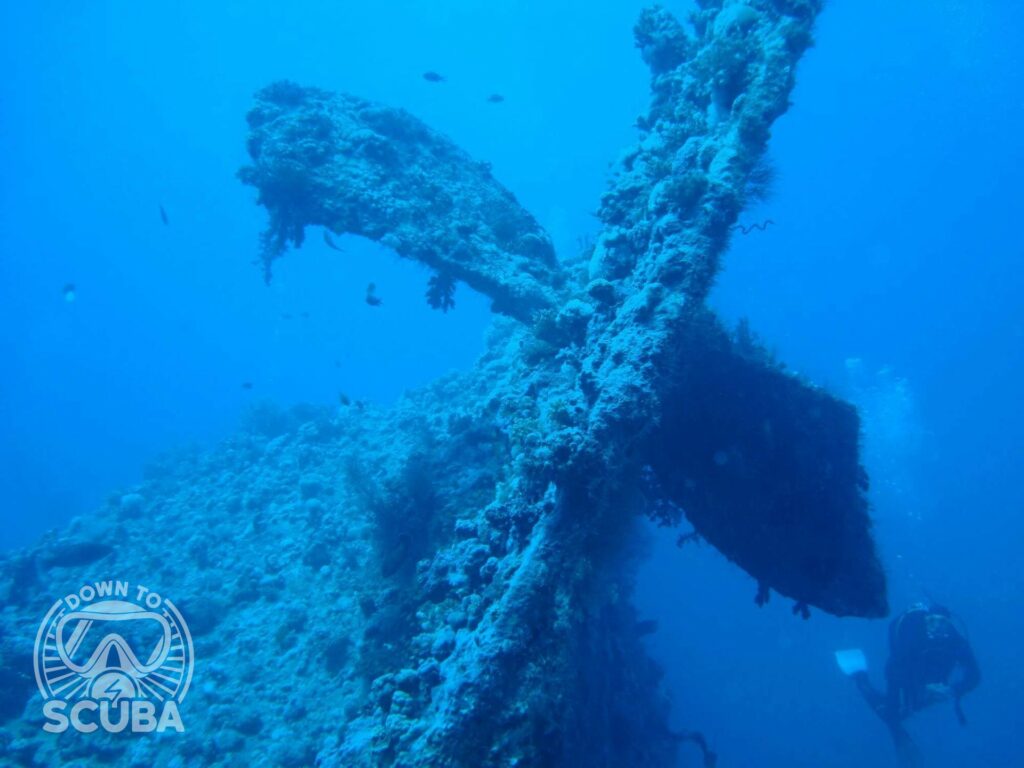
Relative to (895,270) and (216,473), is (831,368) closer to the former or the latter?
(895,270)

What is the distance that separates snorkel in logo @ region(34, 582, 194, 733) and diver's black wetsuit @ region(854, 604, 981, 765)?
15.1 metres

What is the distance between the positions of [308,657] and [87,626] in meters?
4.60

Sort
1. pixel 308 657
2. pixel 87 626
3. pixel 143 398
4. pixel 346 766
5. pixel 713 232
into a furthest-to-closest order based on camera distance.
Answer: pixel 143 398 → pixel 87 626 → pixel 308 657 → pixel 713 232 → pixel 346 766

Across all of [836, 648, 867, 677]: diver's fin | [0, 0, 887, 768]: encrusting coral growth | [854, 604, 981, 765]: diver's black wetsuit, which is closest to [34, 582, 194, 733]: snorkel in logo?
[0, 0, 887, 768]: encrusting coral growth

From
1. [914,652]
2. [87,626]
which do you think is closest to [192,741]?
[87,626]

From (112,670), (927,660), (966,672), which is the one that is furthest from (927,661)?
(112,670)

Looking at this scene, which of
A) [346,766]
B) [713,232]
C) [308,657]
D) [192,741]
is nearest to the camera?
[346,766]

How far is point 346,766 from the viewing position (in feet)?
13.4

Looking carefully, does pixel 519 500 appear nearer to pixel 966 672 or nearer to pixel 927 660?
pixel 927 660

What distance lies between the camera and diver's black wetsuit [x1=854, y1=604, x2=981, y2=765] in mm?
12805

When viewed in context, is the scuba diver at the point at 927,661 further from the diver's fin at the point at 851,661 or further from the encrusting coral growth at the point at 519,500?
the encrusting coral growth at the point at 519,500

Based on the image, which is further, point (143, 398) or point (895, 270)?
point (143, 398)

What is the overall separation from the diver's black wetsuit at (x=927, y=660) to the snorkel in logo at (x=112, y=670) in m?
15.1

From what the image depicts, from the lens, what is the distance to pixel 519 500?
5211 millimetres
